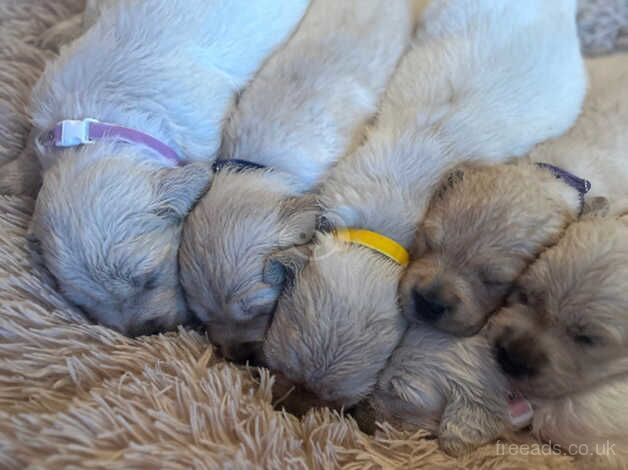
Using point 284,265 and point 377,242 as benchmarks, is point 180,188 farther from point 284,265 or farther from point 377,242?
point 377,242

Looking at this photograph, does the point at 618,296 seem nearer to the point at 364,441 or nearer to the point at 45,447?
the point at 364,441

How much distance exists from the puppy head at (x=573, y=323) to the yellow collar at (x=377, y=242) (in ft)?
1.24

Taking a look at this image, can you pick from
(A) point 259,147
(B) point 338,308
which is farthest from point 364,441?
(A) point 259,147

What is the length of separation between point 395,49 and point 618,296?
4.25 feet

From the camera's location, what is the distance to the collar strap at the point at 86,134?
7.44 ft

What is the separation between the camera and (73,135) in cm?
227

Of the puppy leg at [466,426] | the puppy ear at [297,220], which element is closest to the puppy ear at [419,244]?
the puppy ear at [297,220]

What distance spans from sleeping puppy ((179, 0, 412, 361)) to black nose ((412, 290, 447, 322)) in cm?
42

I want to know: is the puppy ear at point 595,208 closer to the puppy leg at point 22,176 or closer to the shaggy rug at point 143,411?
the shaggy rug at point 143,411

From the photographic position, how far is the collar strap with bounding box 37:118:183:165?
89.3 inches

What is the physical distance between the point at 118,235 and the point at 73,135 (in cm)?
40

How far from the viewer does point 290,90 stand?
242cm

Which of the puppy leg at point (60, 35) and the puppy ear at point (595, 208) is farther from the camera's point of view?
the puppy leg at point (60, 35)

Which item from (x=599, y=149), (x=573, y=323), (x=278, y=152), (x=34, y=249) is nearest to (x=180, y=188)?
(x=278, y=152)
